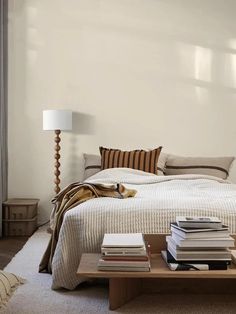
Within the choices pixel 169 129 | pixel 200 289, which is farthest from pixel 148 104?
pixel 200 289

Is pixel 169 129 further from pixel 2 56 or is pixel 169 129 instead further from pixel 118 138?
pixel 2 56

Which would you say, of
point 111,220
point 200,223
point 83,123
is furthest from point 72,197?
point 83,123

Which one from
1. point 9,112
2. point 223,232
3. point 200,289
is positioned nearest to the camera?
point 223,232

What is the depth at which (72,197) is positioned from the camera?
254 centimetres

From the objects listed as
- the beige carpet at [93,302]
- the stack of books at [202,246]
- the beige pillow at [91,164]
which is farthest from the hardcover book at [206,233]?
the beige pillow at [91,164]

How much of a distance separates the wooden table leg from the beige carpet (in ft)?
0.10

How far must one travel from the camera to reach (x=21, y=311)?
79.4 inches

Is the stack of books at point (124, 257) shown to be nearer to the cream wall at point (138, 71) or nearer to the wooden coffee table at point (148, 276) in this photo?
the wooden coffee table at point (148, 276)

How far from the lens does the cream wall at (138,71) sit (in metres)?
4.39

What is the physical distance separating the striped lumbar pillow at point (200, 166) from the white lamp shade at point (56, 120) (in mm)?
1106

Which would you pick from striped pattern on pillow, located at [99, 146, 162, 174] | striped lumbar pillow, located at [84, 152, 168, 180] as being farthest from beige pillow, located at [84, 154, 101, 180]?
striped pattern on pillow, located at [99, 146, 162, 174]

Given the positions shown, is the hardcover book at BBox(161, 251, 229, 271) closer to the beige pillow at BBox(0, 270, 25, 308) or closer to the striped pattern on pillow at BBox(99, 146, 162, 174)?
the beige pillow at BBox(0, 270, 25, 308)

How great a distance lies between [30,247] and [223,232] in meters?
1.97

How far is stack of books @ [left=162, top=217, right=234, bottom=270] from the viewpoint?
191cm
